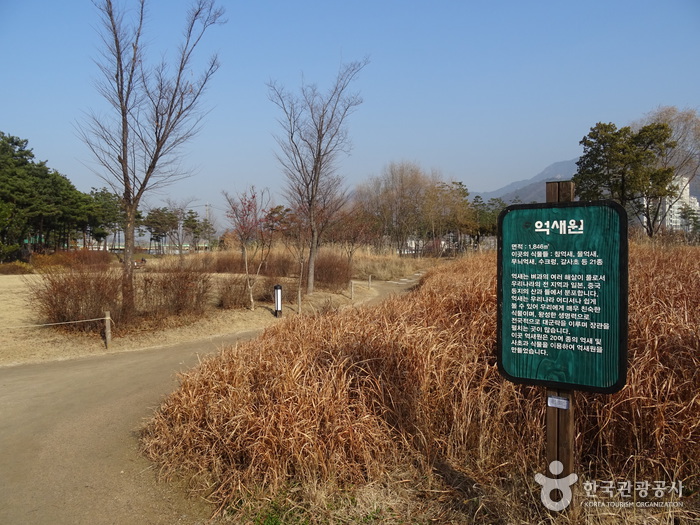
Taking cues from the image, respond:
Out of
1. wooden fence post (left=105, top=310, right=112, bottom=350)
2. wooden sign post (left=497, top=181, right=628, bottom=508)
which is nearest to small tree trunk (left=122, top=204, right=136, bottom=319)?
wooden fence post (left=105, top=310, right=112, bottom=350)

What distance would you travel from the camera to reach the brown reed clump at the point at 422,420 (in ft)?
10.1

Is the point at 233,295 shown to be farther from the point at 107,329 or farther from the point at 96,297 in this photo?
the point at 107,329

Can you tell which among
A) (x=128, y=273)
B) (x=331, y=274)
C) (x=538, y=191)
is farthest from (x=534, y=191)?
(x=128, y=273)

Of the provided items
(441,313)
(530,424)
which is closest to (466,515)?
(530,424)

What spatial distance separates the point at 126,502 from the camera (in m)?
3.49

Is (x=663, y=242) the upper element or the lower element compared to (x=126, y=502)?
upper

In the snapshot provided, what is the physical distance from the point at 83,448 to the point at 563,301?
435cm

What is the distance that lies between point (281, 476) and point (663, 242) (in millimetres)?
10942

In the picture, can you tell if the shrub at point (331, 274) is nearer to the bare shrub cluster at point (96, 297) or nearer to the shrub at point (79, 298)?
the bare shrub cluster at point (96, 297)

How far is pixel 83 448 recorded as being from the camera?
4.41 metres

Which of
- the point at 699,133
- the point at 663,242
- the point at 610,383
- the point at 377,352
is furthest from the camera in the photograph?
the point at 699,133

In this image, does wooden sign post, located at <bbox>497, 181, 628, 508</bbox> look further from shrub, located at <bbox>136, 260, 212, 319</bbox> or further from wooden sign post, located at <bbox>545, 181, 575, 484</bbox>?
shrub, located at <bbox>136, 260, 212, 319</bbox>

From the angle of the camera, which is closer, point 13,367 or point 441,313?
point 441,313

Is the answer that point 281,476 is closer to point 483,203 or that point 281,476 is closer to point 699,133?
point 699,133
